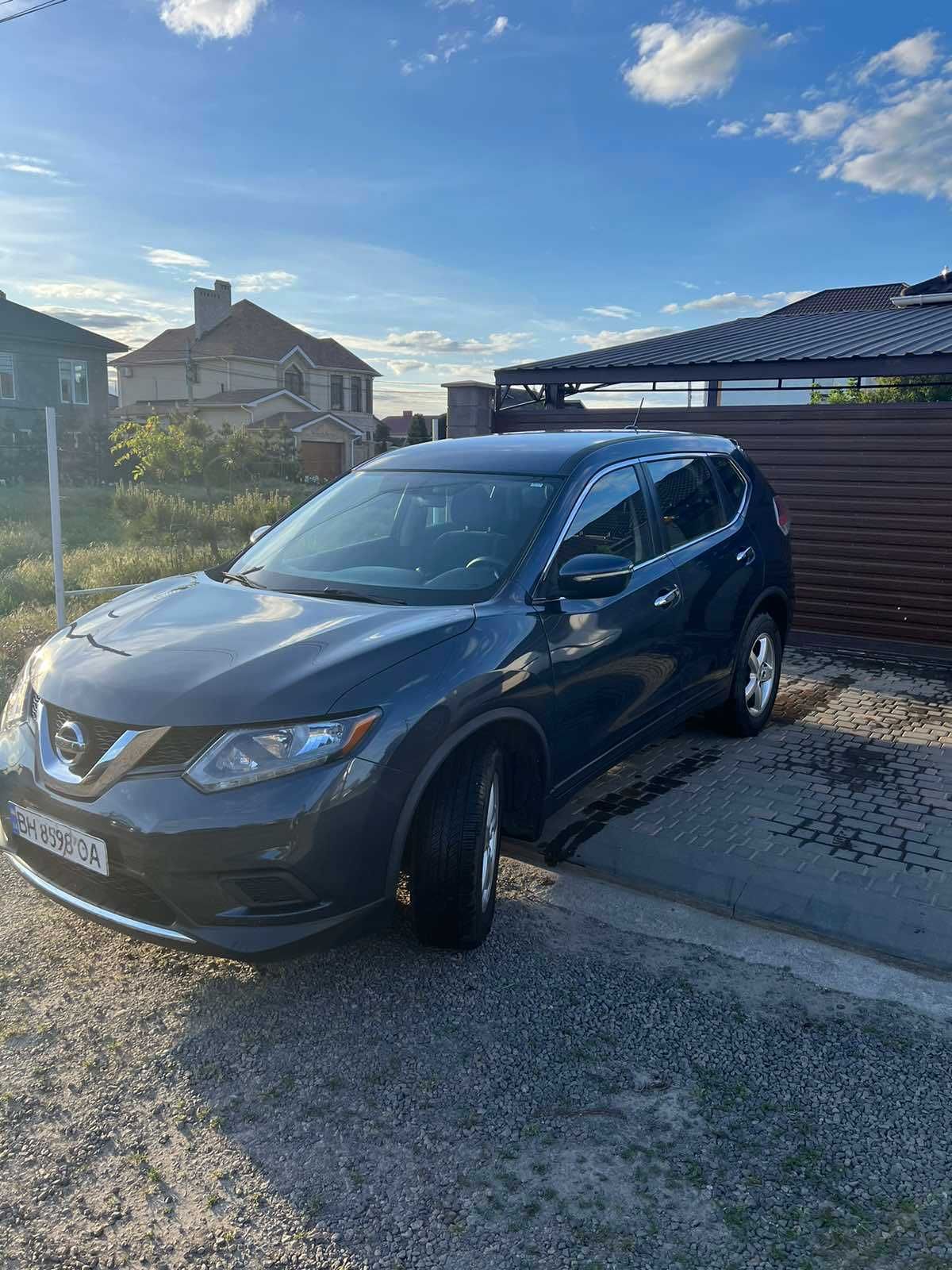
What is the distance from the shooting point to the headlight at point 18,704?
3425 mm

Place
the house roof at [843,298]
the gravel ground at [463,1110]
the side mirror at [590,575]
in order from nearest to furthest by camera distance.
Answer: the gravel ground at [463,1110] < the side mirror at [590,575] < the house roof at [843,298]

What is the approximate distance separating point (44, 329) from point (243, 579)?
35.8 metres

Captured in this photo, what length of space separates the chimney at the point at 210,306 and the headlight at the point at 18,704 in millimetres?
49297

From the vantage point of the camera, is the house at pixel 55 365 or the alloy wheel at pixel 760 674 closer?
the alloy wheel at pixel 760 674

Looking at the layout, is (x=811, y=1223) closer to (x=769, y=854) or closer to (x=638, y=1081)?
(x=638, y=1081)

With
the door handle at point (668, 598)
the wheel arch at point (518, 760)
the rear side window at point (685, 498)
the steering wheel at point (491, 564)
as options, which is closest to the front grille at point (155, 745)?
the wheel arch at point (518, 760)

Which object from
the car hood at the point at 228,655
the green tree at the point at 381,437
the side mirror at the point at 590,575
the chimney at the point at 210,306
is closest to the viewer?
the car hood at the point at 228,655

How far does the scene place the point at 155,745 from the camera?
9.57ft

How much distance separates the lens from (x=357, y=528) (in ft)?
14.7

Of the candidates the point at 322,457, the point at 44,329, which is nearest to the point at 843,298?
the point at 322,457

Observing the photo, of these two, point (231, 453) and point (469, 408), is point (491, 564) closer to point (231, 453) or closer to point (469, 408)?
point (469, 408)

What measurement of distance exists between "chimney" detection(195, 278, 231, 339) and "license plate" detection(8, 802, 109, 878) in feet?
163

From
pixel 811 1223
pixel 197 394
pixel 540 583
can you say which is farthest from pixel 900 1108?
pixel 197 394

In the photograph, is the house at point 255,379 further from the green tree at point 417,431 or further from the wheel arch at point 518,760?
the wheel arch at point 518,760
